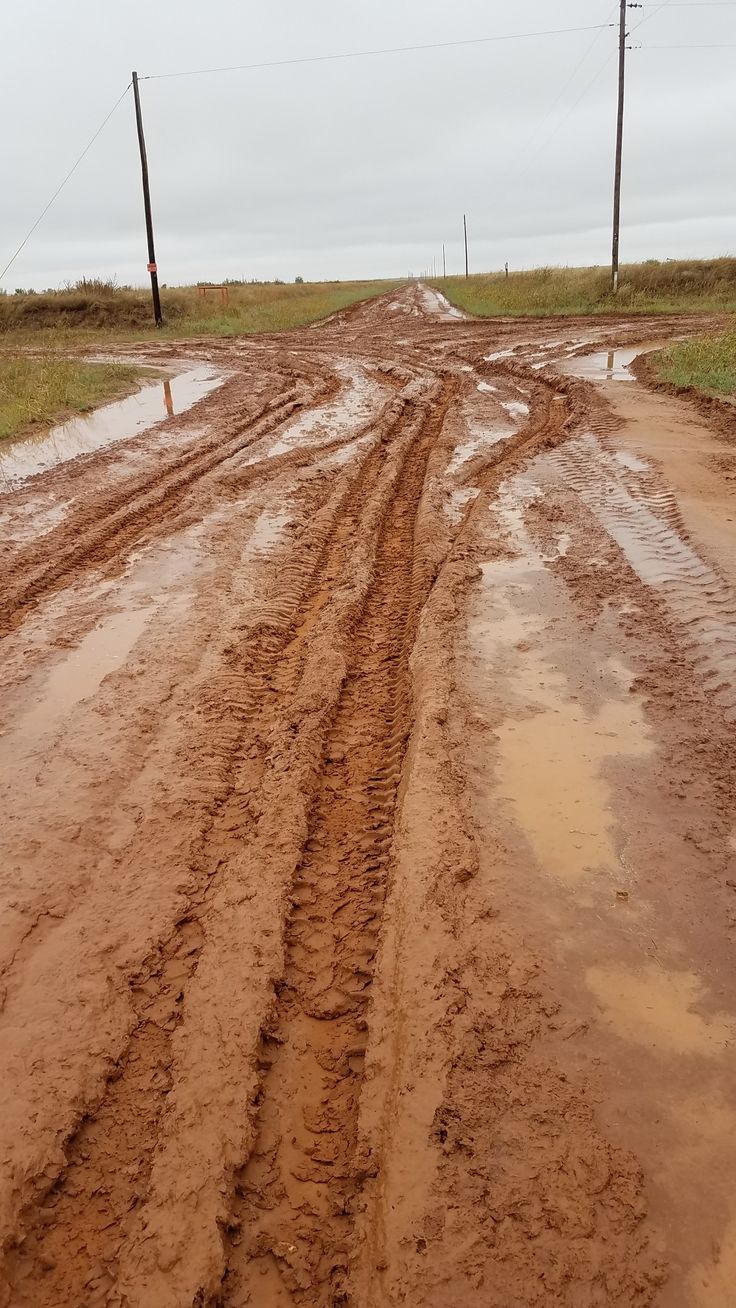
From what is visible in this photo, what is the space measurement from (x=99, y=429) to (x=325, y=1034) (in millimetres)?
11301

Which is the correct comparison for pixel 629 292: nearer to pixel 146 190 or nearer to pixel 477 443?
pixel 146 190

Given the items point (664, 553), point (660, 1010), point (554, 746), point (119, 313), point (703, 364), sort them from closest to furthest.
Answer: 1. point (660, 1010)
2. point (554, 746)
3. point (664, 553)
4. point (703, 364)
5. point (119, 313)

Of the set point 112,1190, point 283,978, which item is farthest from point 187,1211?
point 283,978

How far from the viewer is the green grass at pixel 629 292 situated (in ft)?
88.1

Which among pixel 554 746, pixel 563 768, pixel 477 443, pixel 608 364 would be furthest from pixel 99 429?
pixel 563 768

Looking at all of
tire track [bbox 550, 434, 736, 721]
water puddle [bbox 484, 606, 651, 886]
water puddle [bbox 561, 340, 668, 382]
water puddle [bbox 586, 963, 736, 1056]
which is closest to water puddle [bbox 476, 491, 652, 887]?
water puddle [bbox 484, 606, 651, 886]

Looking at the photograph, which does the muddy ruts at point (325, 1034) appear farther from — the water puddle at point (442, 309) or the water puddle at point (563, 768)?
the water puddle at point (442, 309)

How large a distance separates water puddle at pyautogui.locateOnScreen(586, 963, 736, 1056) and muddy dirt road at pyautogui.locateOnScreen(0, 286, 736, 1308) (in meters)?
0.01

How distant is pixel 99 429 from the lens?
11.9 m

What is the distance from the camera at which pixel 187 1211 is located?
77.5 inches

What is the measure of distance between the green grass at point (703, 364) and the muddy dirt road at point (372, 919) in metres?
6.37

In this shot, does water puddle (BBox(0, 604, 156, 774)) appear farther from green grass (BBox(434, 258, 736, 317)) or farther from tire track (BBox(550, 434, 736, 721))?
green grass (BBox(434, 258, 736, 317))

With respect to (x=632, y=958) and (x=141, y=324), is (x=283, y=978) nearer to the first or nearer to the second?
(x=632, y=958)

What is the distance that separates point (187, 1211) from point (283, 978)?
776 mm
